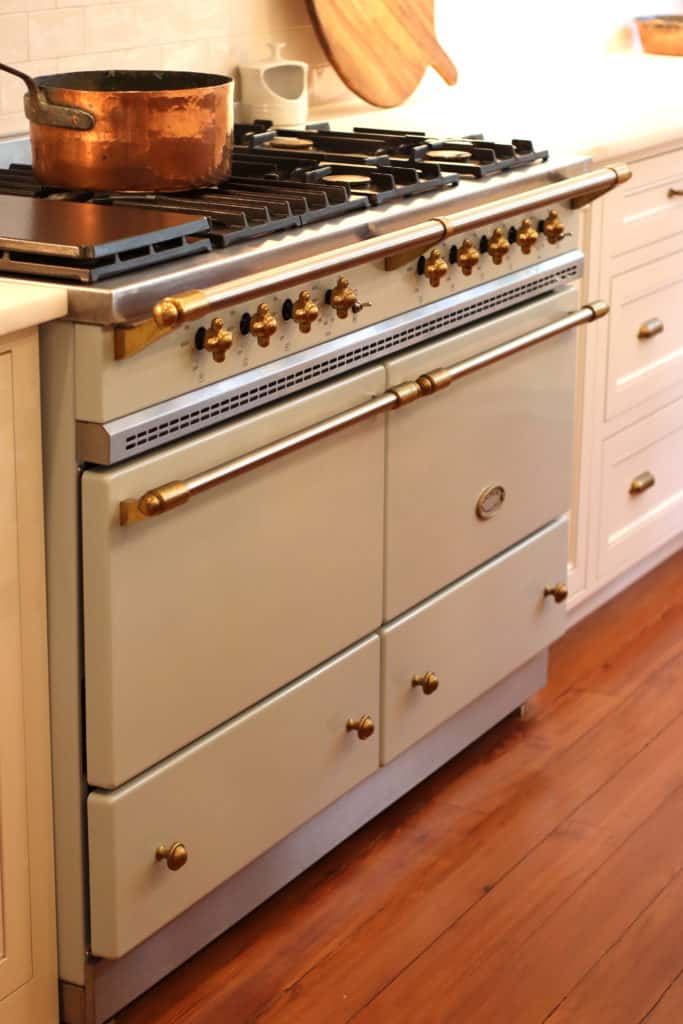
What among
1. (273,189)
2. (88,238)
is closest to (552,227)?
(273,189)

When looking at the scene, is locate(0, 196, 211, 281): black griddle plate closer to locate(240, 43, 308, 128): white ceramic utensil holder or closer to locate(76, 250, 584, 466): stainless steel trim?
locate(76, 250, 584, 466): stainless steel trim

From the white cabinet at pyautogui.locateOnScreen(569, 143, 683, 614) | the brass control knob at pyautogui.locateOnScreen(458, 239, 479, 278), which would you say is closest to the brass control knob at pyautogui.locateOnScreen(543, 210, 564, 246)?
the brass control knob at pyautogui.locateOnScreen(458, 239, 479, 278)

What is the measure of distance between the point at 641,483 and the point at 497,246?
3.57 ft

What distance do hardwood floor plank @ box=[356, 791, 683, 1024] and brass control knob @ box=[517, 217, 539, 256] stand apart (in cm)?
94

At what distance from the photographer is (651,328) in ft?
10.5

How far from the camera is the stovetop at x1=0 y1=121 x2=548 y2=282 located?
178 cm

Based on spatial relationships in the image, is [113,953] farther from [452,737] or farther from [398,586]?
[452,737]

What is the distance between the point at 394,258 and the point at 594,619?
1.42 meters

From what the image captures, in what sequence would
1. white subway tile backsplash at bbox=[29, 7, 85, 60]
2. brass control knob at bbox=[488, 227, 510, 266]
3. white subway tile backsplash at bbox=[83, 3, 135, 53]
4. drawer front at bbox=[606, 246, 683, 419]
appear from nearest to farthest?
brass control knob at bbox=[488, 227, 510, 266] → white subway tile backsplash at bbox=[29, 7, 85, 60] → white subway tile backsplash at bbox=[83, 3, 135, 53] → drawer front at bbox=[606, 246, 683, 419]

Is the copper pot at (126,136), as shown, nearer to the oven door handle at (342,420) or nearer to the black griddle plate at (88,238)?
the black griddle plate at (88,238)

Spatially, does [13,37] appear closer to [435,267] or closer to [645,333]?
[435,267]

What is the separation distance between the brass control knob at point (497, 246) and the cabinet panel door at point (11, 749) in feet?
3.02

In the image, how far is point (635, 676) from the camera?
3.11 m

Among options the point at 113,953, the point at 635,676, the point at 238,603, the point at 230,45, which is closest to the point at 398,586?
the point at 238,603
